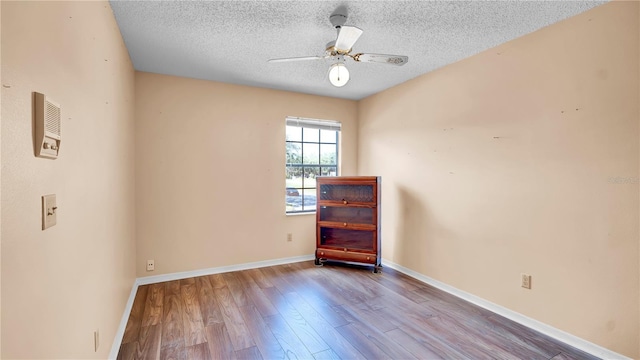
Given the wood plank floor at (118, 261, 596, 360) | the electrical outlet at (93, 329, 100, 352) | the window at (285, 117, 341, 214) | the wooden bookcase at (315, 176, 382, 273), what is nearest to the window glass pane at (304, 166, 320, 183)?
the window at (285, 117, 341, 214)

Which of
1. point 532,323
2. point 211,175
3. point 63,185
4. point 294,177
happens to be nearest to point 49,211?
point 63,185

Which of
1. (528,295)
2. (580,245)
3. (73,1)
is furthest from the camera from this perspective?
(528,295)

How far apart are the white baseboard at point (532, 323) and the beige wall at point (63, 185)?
10.1 feet

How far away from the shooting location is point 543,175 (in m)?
2.38

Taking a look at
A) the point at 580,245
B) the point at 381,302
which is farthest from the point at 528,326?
the point at 381,302

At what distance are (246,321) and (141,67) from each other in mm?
2883

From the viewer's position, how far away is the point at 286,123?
163 inches

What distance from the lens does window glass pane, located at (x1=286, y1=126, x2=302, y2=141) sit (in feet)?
13.9

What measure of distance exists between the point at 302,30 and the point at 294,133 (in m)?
2.01

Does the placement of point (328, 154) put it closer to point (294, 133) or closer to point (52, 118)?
point (294, 133)

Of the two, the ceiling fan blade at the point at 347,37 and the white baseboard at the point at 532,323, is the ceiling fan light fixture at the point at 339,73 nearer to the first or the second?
the ceiling fan blade at the point at 347,37

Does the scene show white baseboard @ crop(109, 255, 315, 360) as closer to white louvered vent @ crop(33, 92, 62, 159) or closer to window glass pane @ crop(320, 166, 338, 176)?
window glass pane @ crop(320, 166, 338, 176)

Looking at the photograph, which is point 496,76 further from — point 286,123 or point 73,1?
point 73,1

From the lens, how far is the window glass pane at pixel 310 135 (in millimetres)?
4371
